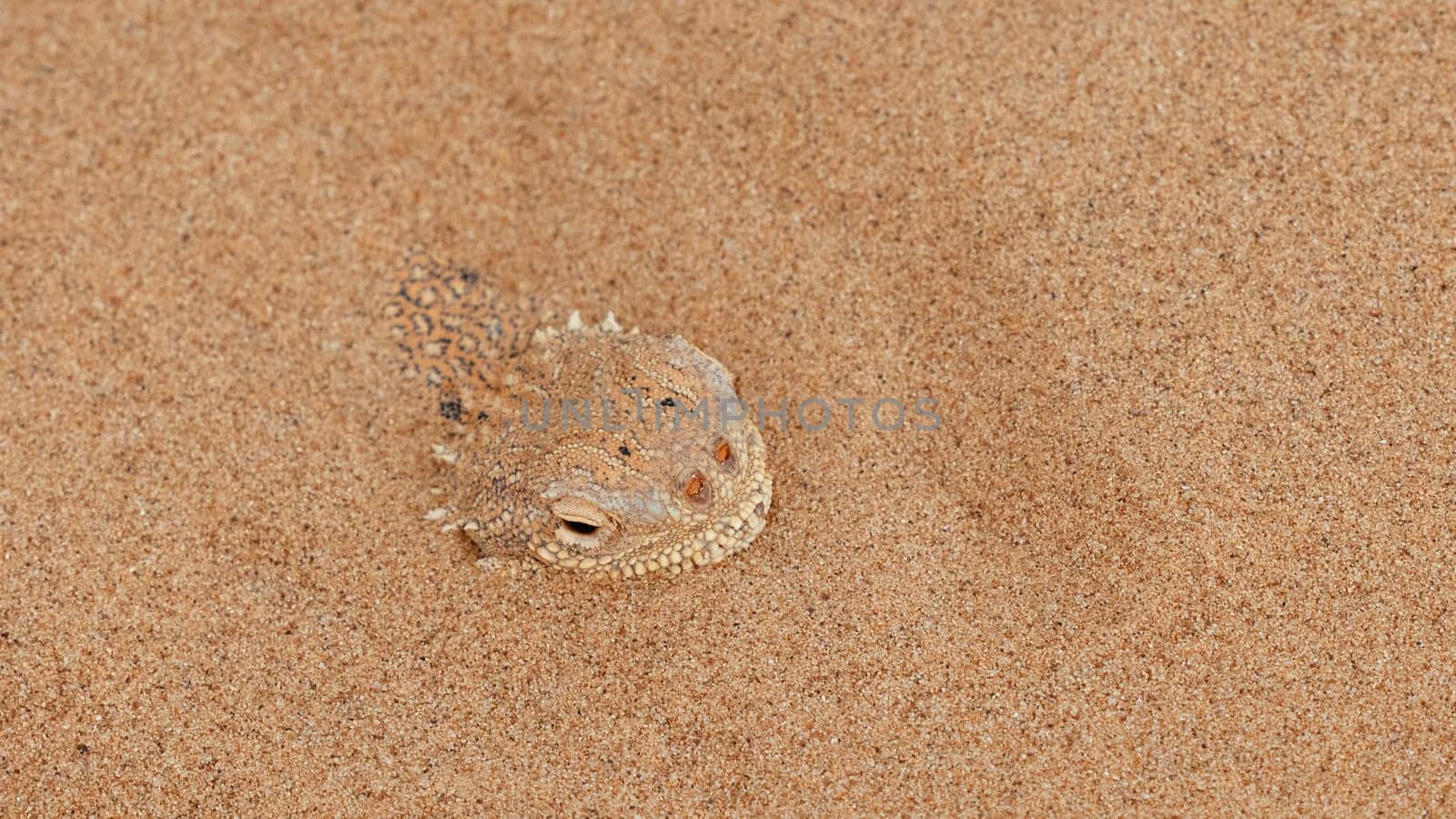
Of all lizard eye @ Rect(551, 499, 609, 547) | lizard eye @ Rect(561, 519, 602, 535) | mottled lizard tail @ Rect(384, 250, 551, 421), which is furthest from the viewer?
mottled lizard tail @ Rect(384, 250, 551, 421)

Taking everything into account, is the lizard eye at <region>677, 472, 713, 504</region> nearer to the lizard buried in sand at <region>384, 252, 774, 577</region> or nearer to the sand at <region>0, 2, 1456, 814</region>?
the lizard buried in sand at <region>384, 252, 774, 577</region>

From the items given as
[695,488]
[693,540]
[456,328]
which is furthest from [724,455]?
[456,328]

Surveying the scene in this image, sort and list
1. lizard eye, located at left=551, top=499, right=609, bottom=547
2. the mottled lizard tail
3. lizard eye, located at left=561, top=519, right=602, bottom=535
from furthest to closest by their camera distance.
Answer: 1. the mottled lizard tail
2. lizard eye, located at left=561, top=519, right=602, bottom=535
3. lizard eye, located at left=551, top=499, right=609, bottom=547

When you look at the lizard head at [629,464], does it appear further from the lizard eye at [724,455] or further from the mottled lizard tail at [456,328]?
the mottled lizard tail at [456,328]

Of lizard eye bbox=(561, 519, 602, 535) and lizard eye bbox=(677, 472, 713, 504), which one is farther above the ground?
lizard eye bbox=(677, 472, 713, 504)

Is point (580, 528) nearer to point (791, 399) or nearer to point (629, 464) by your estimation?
point (629, 464)

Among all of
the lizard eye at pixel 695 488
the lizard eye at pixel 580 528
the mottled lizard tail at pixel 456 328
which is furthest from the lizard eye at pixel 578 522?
the mottled lizard tail at pixel 456 328

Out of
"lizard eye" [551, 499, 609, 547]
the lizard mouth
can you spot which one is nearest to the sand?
the lizard mouth
